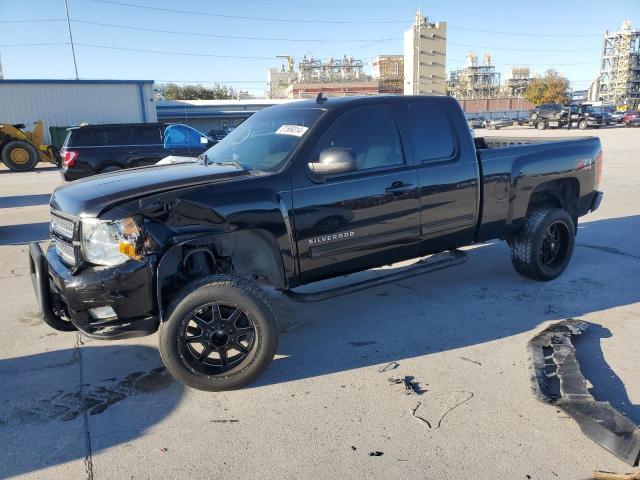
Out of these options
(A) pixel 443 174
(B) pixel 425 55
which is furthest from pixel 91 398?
(B) pixel 425 55

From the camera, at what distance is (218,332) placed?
3336mm

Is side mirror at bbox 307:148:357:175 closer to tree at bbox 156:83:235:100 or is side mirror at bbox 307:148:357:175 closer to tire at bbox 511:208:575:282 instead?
tire at bbox 511:208:575:282

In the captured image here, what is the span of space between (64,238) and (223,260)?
1090 mm

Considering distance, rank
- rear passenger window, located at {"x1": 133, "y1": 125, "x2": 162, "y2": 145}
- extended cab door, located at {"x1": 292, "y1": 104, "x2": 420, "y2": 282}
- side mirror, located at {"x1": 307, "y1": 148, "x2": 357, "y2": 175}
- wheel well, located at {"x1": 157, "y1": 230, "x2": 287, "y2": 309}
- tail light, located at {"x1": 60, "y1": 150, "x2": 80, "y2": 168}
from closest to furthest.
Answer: wheel well, located at {"x1": 157, "y1": 230, "x2": 287, "y2": 309} < side mirror, located at {"x1": 307, "y1": 148, "x2": 357, "y2": 175} < extended cab door, located at {"x1": 292, "y1": 104, "x2": 420, "y2": 282} < tail light, located at {"x1": 60, "y1": 150, "x2": 80, "y2": 168} < rear passenger window, located at {"x1": 133, "y1": 125, "x2": 162, "y2": 145}

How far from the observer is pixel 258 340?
11.0ft

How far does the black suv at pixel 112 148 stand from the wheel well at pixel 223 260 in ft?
29.4

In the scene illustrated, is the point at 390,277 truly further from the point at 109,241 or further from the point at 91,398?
the point at 91,398

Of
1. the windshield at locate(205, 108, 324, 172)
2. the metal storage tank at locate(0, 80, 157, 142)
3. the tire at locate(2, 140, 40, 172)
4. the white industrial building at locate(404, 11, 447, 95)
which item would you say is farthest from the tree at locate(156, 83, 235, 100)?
the windshield at locate(205, 108, 324, 172)

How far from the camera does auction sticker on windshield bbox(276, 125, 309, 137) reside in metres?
3.87

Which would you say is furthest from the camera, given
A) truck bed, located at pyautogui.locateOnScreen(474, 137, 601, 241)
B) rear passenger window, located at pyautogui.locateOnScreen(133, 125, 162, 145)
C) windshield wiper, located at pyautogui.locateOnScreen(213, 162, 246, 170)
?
rear passenger window, located at pyautogui.locateOnScreen(133, 125, 162, 145)

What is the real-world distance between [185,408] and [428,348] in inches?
74.1

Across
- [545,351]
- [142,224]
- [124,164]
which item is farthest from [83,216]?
[124,164]

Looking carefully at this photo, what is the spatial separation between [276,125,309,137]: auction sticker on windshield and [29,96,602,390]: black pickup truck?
0.02 metres

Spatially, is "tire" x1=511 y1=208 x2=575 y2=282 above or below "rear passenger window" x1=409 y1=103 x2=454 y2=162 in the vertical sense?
below
